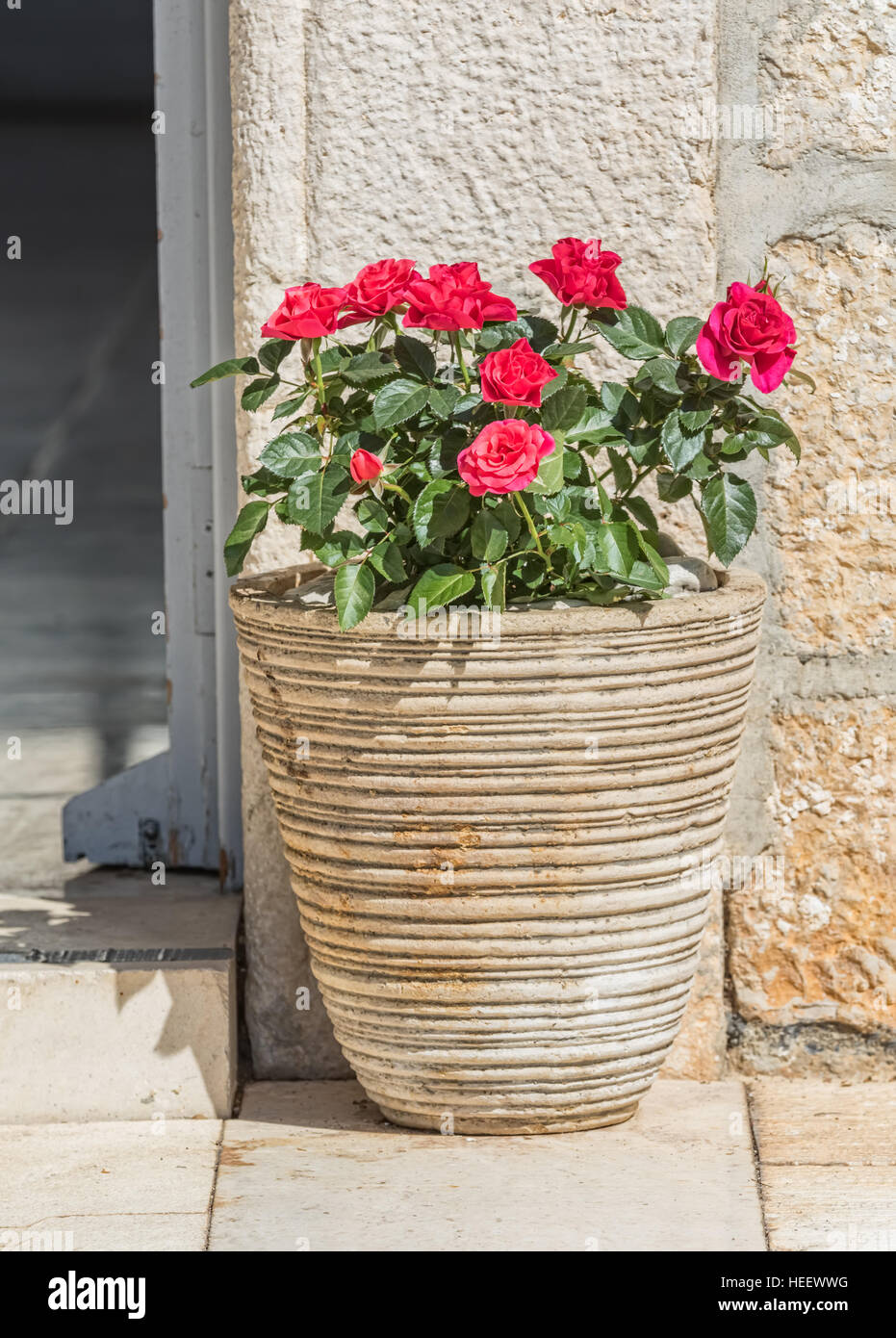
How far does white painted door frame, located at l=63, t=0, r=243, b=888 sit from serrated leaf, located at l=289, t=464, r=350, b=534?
55 centimetres

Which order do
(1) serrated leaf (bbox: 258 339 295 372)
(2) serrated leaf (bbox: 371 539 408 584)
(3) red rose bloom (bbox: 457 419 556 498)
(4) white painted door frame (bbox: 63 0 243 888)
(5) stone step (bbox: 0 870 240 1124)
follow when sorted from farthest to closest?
(4) white painted door frame (bbox: 63 0 243 888) → (5) stone step (bbox: 0 870 240 1124) → (1) serrated leaf (bbox: 258 339 295 372) → (2) serrated leaf (bbox: 371 539 408 584) → (3) red rose bloom (bbox: 457 419 556 498)

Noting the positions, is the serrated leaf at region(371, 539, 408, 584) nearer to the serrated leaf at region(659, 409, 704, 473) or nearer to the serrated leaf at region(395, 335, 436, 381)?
the serrated leaf at region(395, 335, 436, 381)

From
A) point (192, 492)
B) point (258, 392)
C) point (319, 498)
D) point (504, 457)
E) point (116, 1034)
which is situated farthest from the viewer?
point (192, 492)

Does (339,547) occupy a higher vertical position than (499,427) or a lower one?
lower

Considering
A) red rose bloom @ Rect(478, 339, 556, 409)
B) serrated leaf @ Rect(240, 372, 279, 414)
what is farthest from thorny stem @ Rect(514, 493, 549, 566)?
serrated leaf @ Rect(240, 372, 279, 414)

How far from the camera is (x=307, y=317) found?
1753 millimetres

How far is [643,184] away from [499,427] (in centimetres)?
60

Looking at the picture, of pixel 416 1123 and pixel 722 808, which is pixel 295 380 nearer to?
pixel 722 808

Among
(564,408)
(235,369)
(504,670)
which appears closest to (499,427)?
(564,408)

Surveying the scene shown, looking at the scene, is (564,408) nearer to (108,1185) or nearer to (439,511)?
(439,511)

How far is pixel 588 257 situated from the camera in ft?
5.98

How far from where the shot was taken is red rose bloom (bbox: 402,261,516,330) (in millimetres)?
1738

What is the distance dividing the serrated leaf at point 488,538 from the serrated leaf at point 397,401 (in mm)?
137

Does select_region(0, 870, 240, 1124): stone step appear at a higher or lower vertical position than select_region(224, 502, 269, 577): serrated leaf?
lower
